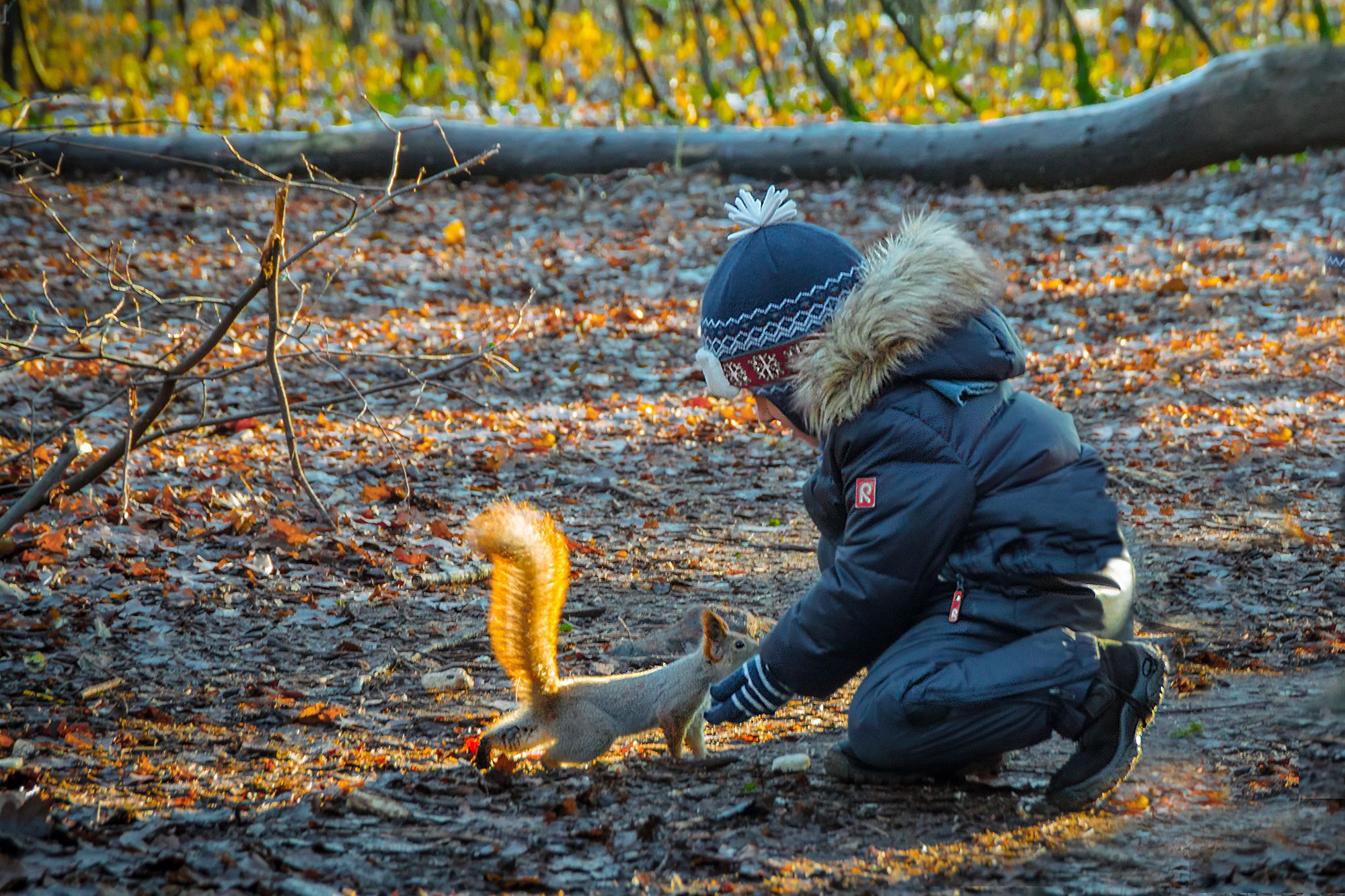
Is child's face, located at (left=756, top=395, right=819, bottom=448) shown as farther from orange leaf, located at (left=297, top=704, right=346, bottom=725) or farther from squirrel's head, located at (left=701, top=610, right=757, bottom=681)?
orange leaf, located at (left=297, top=704, right=346, bottom=725)

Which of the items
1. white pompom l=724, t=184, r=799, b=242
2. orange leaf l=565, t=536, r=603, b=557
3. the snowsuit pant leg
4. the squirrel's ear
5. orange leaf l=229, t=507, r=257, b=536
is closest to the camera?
the snowsuit pant leg

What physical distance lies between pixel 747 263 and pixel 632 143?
32.5ft

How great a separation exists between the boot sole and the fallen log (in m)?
9.27

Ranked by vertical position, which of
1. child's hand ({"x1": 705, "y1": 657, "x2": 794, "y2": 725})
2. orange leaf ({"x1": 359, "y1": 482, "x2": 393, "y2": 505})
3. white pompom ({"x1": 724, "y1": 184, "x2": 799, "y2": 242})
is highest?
white pompom ({"x1": 724, "y1": 184, "x2": 799, "y2": 242})

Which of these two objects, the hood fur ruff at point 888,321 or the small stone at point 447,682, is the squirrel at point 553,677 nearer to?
the small stone at point 447,682

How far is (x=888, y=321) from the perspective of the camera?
8.96 feet

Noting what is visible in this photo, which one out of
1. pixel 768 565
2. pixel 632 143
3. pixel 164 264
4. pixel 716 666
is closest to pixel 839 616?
pixel 716 666

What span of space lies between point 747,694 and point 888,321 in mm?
967

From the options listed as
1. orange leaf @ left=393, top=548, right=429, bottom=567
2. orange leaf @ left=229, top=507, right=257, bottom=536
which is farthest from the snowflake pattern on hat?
Answer: orange leaf @ left=229, top=507, right=257, bottom=536

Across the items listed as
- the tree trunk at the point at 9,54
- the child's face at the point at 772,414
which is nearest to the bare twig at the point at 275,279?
the child's face at the point at 772,414

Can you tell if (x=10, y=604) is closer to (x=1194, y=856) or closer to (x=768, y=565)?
(x=768, y=565)

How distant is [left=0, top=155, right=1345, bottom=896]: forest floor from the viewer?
8.02ft

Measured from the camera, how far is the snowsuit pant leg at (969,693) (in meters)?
2.64

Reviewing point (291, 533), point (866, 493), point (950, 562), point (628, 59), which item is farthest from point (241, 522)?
point (628, 59)
